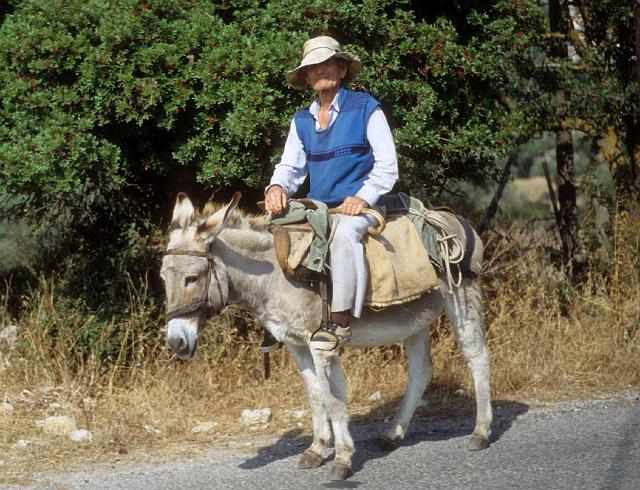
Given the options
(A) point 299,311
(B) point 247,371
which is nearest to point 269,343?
(A) point 299,311

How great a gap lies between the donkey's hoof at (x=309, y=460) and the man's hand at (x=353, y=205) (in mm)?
1667

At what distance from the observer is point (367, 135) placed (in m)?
6.50

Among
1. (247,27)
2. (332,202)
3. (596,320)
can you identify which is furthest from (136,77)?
(596,320)

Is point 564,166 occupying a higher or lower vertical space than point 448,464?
higher

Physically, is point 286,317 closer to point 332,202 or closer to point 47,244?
point 332,202

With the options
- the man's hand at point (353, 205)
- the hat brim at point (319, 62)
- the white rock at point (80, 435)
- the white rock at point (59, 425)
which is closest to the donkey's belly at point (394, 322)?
the man's hand at point (353, 205)

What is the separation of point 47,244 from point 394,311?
455 centimetres

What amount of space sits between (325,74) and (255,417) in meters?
2.90

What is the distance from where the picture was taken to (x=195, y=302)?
5820mm

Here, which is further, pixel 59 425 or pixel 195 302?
pixel 59 425

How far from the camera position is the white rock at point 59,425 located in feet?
24.0

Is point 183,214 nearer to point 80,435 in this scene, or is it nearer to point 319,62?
point 319,62

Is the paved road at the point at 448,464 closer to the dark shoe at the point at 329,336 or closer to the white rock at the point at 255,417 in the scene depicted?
the white rock at the point at 255,417

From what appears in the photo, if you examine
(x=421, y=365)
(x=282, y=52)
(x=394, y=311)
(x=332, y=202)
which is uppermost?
(x=282, y=52)
